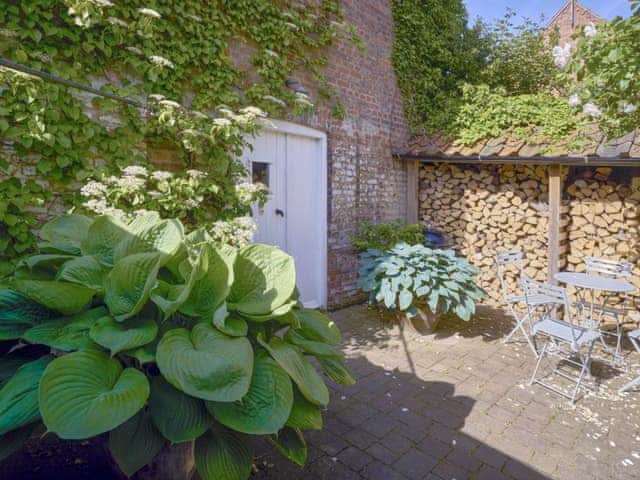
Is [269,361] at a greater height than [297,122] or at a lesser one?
lesser

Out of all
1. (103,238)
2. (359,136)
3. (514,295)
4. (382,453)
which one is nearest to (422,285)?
(514,295)

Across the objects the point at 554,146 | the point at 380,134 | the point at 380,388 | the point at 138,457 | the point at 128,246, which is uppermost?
the point at 380,134

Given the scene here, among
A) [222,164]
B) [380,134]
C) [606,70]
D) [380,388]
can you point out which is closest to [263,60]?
[222,164]

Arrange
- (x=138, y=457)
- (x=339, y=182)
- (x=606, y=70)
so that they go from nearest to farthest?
(x=138, y=457)
(x=606, y=70)
(x=339, y=182)

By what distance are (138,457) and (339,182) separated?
4.38m

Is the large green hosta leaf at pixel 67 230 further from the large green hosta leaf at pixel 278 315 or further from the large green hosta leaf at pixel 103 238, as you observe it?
the large green hosta leaf at pixel 278 315

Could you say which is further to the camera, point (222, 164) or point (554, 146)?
point (554, 146)

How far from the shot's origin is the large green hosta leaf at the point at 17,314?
1465 millimetres

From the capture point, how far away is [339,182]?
212 inches

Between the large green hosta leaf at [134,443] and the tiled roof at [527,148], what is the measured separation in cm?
410

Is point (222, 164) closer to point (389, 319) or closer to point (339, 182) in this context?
point (339, 182)

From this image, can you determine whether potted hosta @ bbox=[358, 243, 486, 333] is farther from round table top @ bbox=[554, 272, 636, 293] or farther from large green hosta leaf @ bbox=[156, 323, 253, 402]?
large green hosta leaf @ bbox=[156, 323, 253, 402]

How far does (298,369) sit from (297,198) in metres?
3.62

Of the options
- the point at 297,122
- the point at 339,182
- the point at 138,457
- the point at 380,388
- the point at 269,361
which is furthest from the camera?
the point at 339,182
